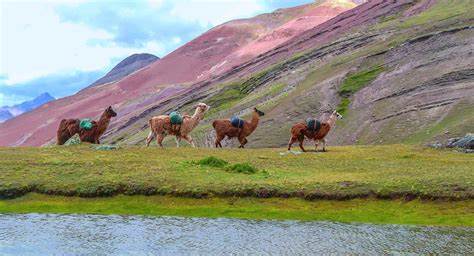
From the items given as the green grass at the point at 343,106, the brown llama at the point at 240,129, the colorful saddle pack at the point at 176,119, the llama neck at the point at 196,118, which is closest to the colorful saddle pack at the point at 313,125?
the brown llama at the point at 240,129

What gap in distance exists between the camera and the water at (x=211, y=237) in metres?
17.0

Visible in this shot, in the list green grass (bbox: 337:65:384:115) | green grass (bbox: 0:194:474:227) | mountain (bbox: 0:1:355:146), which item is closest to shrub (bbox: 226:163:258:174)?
green grass (bbox: 0:194:474:227)

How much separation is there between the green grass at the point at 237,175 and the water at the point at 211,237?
131 inches

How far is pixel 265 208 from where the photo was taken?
919 inches

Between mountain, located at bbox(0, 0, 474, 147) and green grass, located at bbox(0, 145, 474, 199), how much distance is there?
19035 mm

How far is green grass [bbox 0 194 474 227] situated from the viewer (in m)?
22.1

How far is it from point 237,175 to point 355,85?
4753 centimetres

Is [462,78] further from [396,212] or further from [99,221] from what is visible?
[99,221]

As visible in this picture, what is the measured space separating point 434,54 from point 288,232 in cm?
5632

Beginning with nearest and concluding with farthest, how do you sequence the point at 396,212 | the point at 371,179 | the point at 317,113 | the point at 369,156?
1. the point at 396,212
2. the point at 371,179
3. the point at 369,156
4. the point at 317,113

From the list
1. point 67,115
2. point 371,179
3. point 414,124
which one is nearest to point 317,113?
point 414,124

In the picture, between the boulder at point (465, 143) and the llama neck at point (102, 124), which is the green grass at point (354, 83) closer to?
the boulder at point (465, 143)

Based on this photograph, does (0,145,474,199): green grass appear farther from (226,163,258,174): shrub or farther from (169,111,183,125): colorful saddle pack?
(169,111,183,125): colorful saddle pack

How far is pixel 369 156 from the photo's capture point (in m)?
35.8
